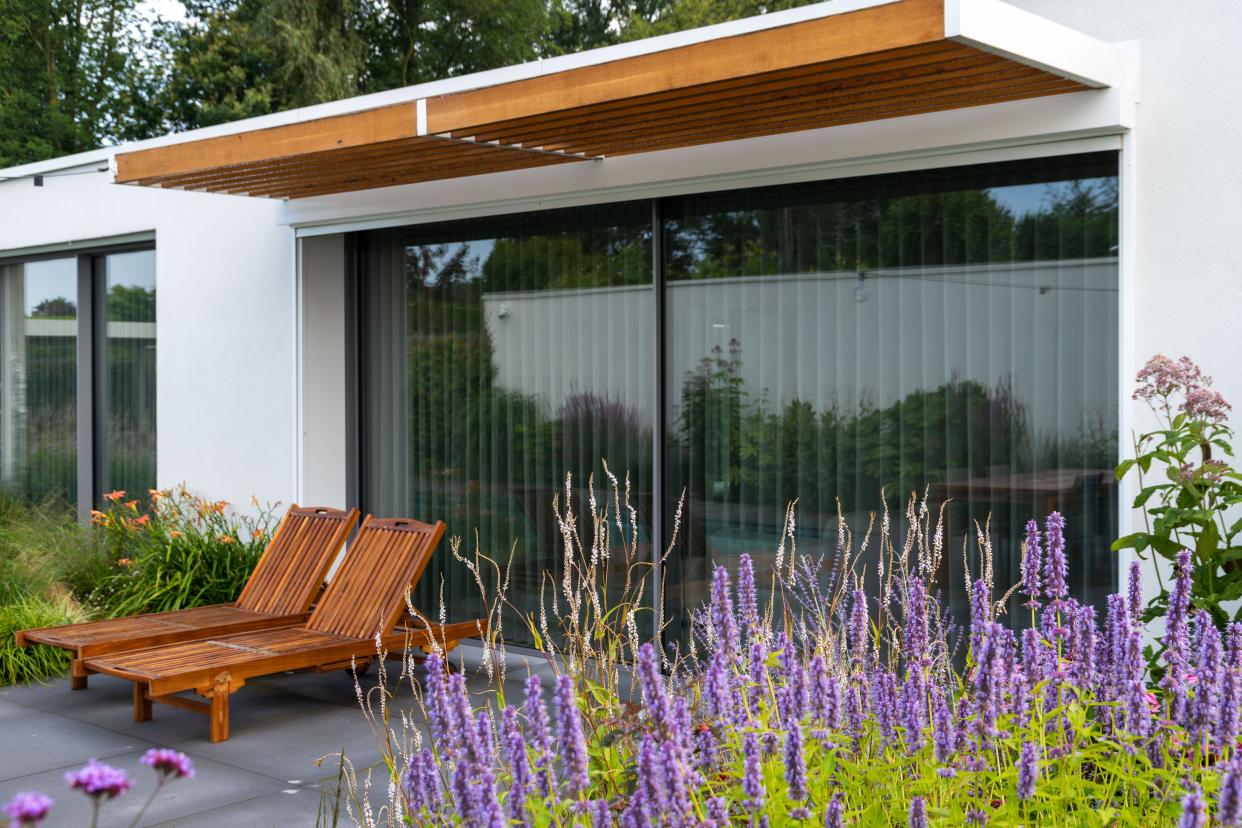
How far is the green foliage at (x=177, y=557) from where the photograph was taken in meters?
8.07

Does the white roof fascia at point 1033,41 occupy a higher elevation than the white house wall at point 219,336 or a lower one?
higher

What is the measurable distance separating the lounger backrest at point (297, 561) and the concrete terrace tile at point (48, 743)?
137cm

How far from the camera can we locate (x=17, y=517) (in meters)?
10.5

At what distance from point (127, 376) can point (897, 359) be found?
6673 mm

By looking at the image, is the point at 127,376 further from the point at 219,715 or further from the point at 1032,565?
the point at 1032,565

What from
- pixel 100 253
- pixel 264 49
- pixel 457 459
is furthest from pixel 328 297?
pixel 264 49

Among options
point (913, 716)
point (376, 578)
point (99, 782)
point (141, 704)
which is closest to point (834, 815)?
point (913, 716)

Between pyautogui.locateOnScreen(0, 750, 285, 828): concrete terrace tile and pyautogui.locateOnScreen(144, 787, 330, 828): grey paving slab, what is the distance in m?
0.06

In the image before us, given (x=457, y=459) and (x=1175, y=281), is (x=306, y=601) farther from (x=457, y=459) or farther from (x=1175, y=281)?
(x=1175, y=281)

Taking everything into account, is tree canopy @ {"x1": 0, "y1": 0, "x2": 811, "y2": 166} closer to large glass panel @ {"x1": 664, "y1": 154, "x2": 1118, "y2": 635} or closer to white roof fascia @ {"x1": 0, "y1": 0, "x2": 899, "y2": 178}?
white roof fascia @ {"x1": 0, "y1": 0, "x2": 899, "y2": 178}

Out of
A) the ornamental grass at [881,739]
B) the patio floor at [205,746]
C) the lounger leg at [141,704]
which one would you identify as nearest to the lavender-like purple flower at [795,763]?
the ornamental grass at [881,739]

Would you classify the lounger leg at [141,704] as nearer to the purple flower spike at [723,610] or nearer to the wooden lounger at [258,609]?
the wooden lounger at [258,609]

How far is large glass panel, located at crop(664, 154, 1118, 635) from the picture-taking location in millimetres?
5582

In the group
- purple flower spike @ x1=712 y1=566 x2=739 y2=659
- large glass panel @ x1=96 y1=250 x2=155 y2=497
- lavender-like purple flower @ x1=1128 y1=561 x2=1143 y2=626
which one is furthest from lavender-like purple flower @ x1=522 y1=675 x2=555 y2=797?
large glass panel @ x1=96 y1=250 x2=155 y2=497
